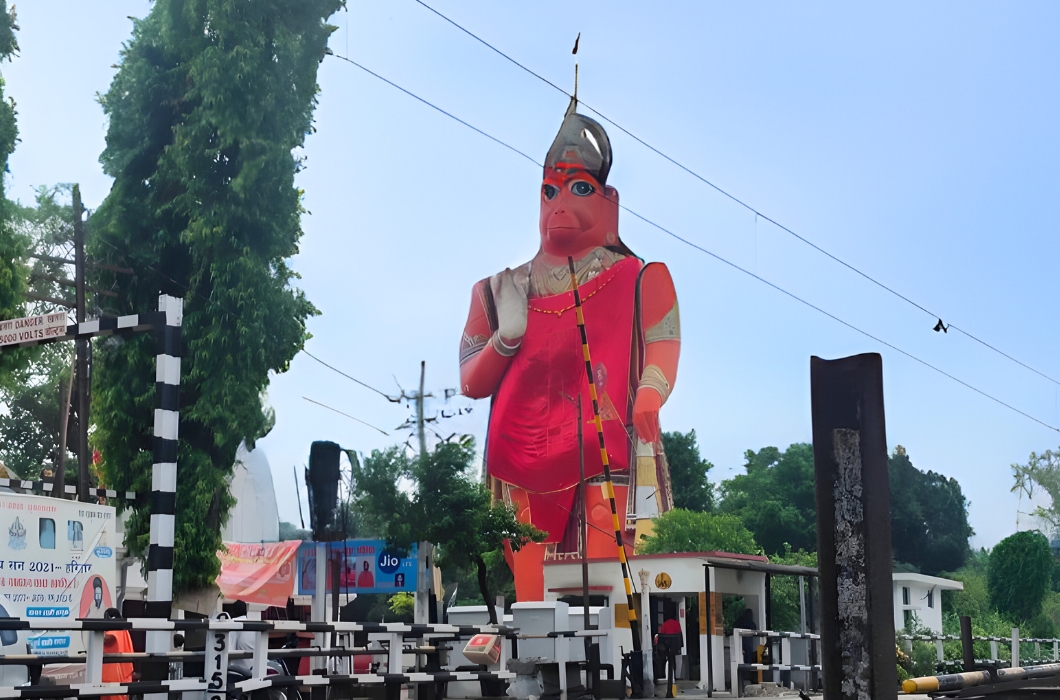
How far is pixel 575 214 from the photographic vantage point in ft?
111

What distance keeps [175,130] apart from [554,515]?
52.1ft

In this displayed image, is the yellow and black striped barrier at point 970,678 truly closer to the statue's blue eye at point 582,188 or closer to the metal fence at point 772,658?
the metal fence at point 772,658

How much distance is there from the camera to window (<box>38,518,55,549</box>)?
10586mm

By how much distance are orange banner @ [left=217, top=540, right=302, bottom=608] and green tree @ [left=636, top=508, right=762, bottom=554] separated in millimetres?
9227

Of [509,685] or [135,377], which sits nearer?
[509,685]

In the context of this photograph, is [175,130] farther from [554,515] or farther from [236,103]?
[554,515]

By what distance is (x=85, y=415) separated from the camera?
20.1 metres

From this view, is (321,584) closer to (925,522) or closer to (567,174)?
(567,174)

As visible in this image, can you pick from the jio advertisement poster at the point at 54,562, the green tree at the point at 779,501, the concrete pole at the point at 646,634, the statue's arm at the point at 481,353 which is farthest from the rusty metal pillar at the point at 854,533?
the green tree at the point at 779,501

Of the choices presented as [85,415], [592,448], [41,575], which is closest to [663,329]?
[592,448]

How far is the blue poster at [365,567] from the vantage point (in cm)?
2473

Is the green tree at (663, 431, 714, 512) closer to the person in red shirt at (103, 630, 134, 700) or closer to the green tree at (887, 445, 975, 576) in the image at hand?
the green tree at (887, 445, 975, 576)

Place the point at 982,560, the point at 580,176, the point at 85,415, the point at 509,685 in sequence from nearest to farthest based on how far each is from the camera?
the point at 509,685 < the point at 85,415 < the point at 580,176 < the point at 982,560

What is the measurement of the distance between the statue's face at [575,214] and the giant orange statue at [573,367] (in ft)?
0.09
